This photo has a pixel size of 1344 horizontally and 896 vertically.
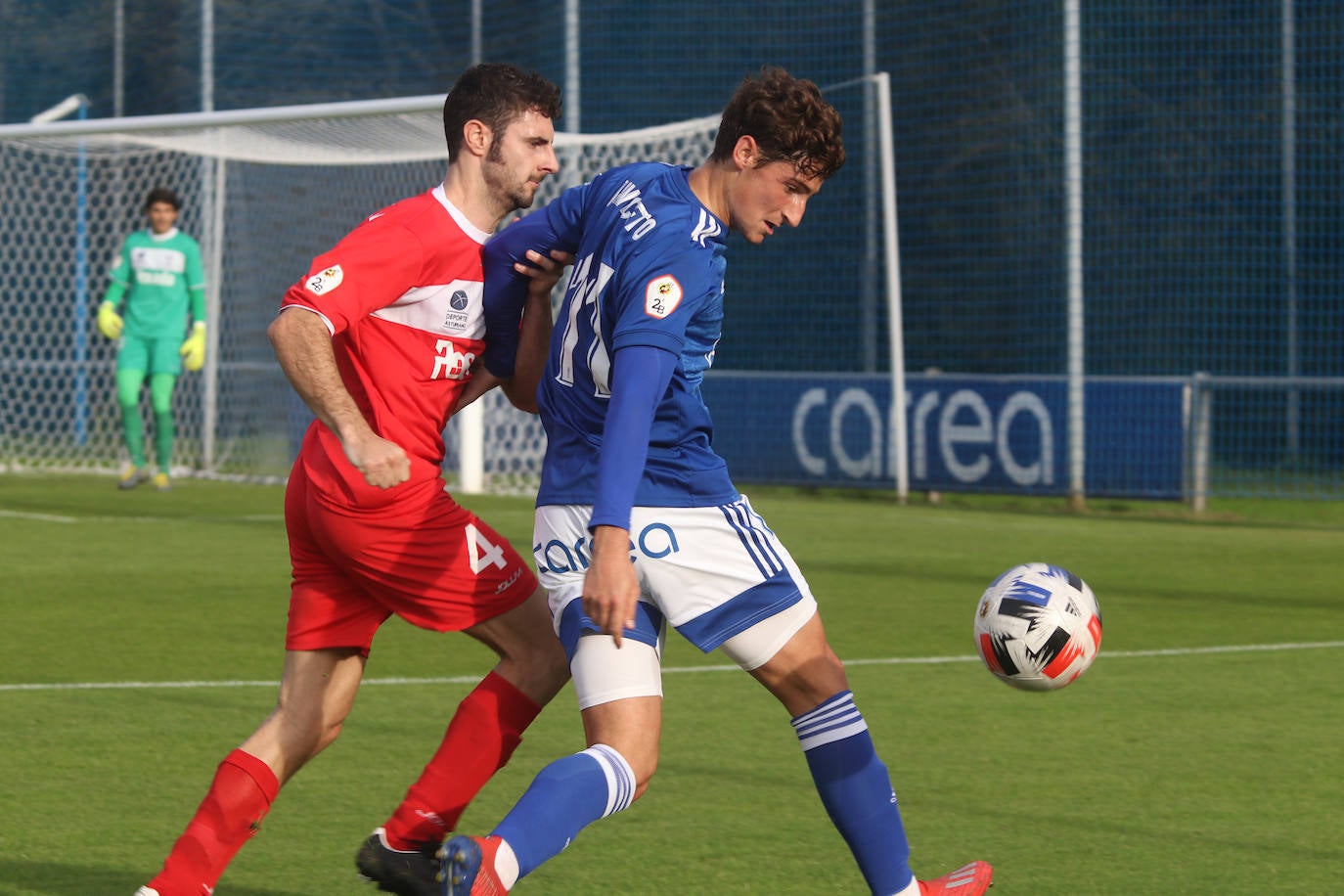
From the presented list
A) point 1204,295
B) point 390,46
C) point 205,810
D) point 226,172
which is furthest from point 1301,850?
point 390,46

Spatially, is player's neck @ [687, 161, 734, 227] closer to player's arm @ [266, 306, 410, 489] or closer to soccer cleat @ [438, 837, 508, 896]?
player's arm @ [266, 306, 410, 489]

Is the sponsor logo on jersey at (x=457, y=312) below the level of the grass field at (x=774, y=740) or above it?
above

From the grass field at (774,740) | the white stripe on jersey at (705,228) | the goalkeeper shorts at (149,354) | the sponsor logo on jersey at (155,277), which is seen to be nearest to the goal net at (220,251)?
the sponsor logo on jersey at (155,277)

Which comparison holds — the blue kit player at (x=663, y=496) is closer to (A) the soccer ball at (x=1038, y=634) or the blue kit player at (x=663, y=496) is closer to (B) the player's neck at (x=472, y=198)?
(B) the player's neck at (x=472, y=198)

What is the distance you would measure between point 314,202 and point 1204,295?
11.0m

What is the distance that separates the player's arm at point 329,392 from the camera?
371 centimetres

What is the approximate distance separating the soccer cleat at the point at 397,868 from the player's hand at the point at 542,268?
1.18 meters

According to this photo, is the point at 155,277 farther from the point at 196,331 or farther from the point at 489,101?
the point at 489,101

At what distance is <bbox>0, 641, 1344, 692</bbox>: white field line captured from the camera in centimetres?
678

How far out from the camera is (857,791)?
149 inches

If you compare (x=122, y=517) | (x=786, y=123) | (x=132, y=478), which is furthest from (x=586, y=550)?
(x=132, y=478)

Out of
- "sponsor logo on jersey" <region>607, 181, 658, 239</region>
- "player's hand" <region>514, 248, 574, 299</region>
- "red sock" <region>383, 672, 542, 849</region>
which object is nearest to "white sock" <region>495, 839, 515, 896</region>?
"red sock" <region>383, 672, 542, 849</region>

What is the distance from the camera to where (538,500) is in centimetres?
378

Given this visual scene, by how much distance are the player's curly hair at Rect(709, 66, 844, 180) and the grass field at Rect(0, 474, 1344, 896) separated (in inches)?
65.5
